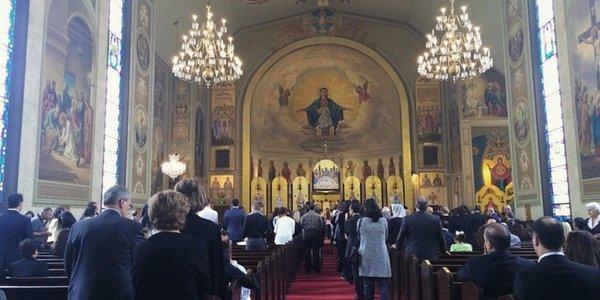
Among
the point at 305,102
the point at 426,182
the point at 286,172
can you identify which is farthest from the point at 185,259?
the point at 305,102

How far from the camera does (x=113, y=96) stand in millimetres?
13531

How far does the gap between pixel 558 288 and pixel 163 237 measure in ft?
7.18

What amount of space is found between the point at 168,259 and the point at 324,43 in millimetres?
23344

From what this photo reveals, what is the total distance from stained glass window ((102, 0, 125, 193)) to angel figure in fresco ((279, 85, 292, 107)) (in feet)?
44.0

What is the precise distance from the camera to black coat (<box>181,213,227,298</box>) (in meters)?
3.25

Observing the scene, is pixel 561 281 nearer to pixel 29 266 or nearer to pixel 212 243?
pixel 212 243

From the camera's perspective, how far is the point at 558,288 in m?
2.70

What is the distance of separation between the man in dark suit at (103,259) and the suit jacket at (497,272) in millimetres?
2574

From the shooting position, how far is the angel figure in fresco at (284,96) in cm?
2681

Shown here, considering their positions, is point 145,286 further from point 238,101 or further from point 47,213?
point 238,101

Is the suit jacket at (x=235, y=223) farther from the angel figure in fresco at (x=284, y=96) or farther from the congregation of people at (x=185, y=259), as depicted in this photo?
the angel figure in fresco at (x=284, y=96)

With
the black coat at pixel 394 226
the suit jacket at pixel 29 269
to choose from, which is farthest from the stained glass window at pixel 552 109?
the suit jacket at pixel 29 269

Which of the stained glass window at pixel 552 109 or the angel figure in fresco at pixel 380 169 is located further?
the angel figure in fresco at pixel 380 169

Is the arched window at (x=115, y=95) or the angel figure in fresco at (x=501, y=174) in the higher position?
the arched window at (x=115, y=95)
